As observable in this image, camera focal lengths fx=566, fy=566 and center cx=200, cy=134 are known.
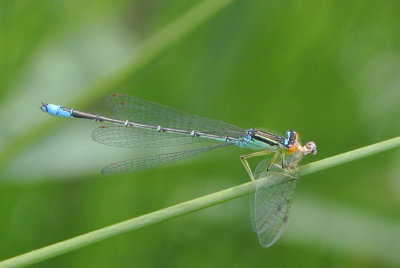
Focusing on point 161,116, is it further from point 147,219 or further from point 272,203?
point 147,219

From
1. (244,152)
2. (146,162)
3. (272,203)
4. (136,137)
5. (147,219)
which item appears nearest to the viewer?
(147,219)

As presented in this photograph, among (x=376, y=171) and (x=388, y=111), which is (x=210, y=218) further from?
(x=388, y=111)

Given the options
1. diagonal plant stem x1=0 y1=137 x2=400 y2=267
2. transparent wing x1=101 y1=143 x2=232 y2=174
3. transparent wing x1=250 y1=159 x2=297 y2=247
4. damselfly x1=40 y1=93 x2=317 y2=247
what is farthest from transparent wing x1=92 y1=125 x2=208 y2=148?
diagonal plant stem x1=0 y1=137 x2=400 y2=267

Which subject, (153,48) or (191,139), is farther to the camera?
(191,139)

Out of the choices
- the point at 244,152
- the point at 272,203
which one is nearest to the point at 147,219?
the point at 272,203

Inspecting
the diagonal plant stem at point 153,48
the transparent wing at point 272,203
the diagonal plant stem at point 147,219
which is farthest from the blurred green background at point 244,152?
the diagonal plant stem at point 147,219

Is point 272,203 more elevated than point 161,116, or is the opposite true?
point 161,116

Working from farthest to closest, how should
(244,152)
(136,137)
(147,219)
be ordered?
(244,152), (136,137), (147,219)
